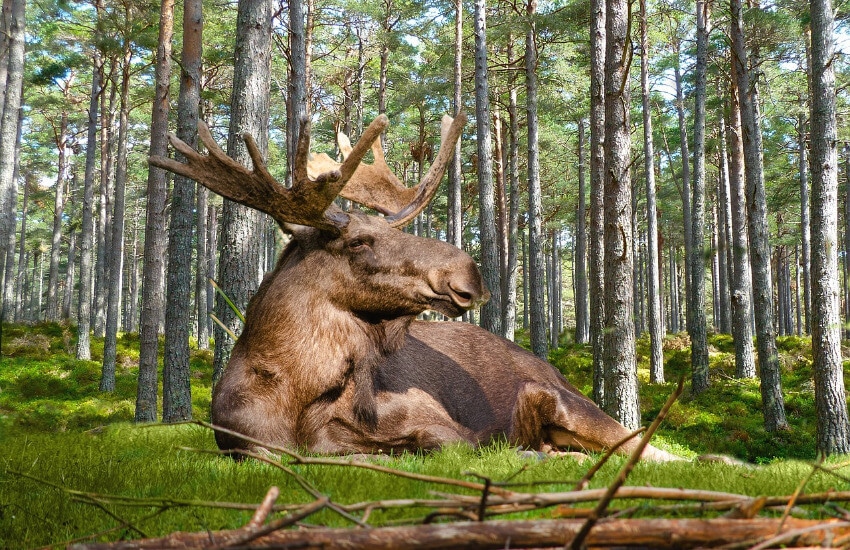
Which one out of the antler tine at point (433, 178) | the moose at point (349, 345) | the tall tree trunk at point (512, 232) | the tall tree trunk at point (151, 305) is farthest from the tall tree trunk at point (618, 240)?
the tall tree trunk at point (512, 232)

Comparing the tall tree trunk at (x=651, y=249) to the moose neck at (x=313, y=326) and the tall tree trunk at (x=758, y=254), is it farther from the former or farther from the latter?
the moose neck at (x=313, y=326)

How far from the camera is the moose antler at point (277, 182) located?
488 cm

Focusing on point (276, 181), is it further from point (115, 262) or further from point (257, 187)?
point (115, 262)

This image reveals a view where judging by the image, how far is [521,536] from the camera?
5.36 ft

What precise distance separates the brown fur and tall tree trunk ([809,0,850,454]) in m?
6.39

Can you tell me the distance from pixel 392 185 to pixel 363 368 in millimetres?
1990

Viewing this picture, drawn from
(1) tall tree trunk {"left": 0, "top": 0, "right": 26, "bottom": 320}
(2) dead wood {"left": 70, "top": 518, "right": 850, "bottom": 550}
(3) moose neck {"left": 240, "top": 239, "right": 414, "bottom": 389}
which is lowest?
(2) dead wood {"left": 70, "top": 518, "right": 850, "bottom": 550}

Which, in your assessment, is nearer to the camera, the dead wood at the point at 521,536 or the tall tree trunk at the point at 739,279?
the dead wood at the point at 521,536

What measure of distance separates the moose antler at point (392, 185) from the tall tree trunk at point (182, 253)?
5.62 meters

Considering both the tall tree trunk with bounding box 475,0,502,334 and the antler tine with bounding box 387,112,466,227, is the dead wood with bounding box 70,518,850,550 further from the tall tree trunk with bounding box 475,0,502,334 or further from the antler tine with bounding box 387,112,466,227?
the tall tree trunk with bounding box 475,0,502,334

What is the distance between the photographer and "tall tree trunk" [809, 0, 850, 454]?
9.75 metres

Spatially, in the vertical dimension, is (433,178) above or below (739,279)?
above

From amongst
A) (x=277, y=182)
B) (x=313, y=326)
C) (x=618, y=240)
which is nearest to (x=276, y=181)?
(x=277, y=182)

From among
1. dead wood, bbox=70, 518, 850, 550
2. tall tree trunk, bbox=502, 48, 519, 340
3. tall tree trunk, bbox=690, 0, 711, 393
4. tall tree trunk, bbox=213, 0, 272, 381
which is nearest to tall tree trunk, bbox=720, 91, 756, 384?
tall tree trunk, bbox=690, 0, 711, 393
